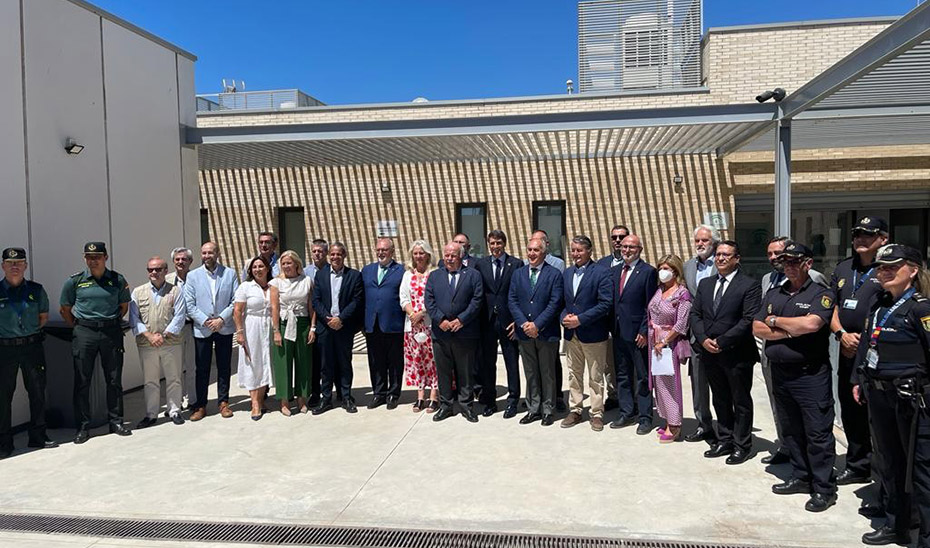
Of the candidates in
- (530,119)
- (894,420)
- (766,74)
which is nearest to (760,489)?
(894,420)

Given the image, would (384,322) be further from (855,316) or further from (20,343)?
(855,316)

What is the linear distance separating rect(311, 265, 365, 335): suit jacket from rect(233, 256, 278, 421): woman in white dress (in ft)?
1.46

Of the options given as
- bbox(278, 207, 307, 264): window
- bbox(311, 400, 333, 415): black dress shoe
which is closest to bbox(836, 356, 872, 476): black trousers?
bbox(311, 400, 333, 415): black dress shoe

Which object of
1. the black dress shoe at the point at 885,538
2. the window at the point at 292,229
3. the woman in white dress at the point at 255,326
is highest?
the window at the point at 292,229

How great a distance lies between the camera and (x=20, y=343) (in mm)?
5484

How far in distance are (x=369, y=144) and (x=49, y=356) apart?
546 centimetres

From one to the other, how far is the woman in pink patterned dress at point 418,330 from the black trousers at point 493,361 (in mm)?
503

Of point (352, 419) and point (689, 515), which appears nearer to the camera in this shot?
point (689, 515)

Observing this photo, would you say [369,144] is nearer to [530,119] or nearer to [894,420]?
[530,119]

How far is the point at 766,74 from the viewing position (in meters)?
11.9

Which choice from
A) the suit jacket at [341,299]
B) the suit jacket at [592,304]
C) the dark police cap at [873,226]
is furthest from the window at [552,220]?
Result: the dark police cap at [873,226]

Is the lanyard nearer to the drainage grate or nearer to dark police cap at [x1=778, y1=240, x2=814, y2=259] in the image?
dark police cap at [x1=778, y1=240, x2=814, y2=259]

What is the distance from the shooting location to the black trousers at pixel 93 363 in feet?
19.2

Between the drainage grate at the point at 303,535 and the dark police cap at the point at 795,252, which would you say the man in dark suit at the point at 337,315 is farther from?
the dark police cap at the point at 795,252
